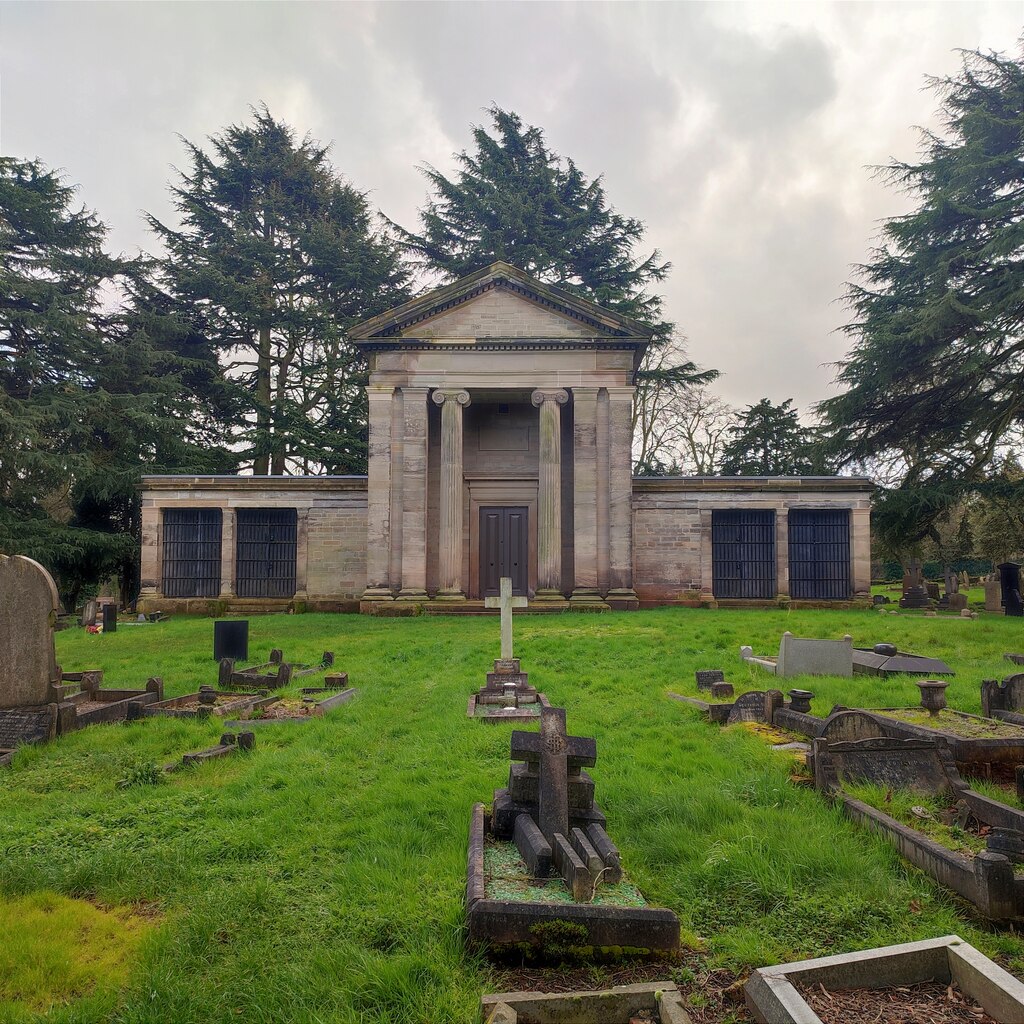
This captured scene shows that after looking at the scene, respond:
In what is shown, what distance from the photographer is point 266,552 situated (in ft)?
73.6

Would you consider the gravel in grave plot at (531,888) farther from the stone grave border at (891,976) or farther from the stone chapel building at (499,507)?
the stone chapel building at (499,507)

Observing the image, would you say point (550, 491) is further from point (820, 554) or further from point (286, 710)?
point (286, 710)

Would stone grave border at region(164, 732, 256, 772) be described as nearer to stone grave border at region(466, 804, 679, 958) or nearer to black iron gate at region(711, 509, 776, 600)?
stone grave border at region(466, 804, 679, 958)

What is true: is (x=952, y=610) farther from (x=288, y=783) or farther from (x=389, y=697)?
(x=288, y=783)

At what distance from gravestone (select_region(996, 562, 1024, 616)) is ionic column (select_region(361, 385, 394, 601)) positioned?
16.8 meters

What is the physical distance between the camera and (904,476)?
891 inches

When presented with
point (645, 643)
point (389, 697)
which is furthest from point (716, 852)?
point (645, 643)

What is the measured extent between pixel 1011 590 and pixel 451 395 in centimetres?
1625

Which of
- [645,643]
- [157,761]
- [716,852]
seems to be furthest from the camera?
[645,643]

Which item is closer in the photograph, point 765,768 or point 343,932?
point 343,932

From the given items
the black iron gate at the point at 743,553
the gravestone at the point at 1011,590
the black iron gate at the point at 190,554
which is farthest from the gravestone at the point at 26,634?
the gravestone at the point at 1011,590

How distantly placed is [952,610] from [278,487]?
2076 cm

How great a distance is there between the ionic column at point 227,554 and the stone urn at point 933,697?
66.5 ft

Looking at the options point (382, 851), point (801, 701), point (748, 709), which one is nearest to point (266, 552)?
point (748, 709)
